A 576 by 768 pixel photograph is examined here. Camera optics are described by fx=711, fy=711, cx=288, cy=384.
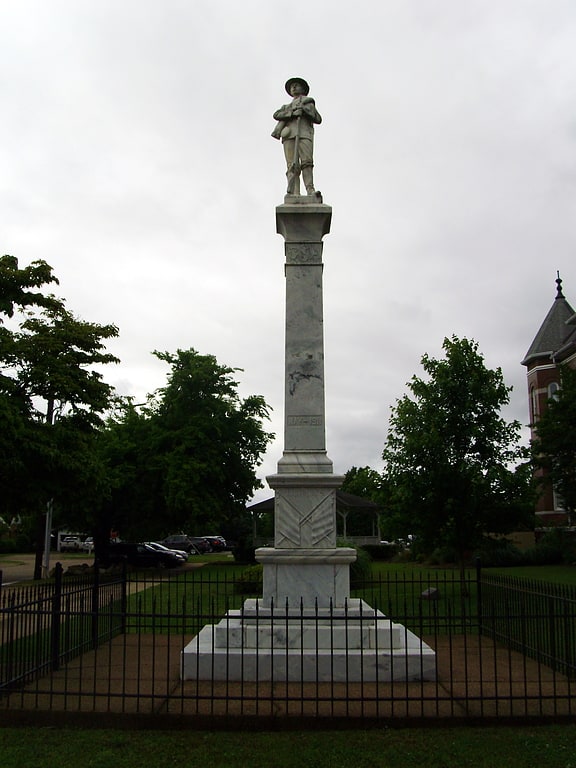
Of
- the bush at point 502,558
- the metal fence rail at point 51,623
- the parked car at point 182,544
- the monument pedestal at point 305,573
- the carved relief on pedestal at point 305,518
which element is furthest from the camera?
the parked car at point 182,544

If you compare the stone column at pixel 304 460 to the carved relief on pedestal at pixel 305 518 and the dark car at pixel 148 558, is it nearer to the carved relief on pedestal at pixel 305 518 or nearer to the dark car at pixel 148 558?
the carved relief on pedestal at pixel 305 518

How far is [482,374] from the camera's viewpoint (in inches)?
641

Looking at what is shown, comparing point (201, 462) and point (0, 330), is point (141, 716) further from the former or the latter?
point (201, 462)

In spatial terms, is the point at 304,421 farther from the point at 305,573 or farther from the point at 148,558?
the point at 148,558

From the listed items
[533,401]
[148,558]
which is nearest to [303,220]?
[148,558]

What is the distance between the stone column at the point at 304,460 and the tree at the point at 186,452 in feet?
62.7

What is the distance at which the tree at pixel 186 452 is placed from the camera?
2889 cm

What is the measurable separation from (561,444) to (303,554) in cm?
1925

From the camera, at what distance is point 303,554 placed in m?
8.92

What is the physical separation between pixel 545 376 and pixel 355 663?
119 ft

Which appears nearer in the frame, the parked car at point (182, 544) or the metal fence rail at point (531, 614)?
the metal fence rail at point (531, 614)

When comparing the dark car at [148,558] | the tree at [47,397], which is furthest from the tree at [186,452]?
the tree at [47,397]

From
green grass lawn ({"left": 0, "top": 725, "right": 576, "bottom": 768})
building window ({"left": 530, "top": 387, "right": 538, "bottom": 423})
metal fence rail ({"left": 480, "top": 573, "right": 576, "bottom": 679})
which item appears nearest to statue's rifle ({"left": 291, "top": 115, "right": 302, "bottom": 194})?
metal fence rail ({"left": 480, "top": 573, "right": 576, "bottom": 679})

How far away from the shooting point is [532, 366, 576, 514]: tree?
25.5 meters
